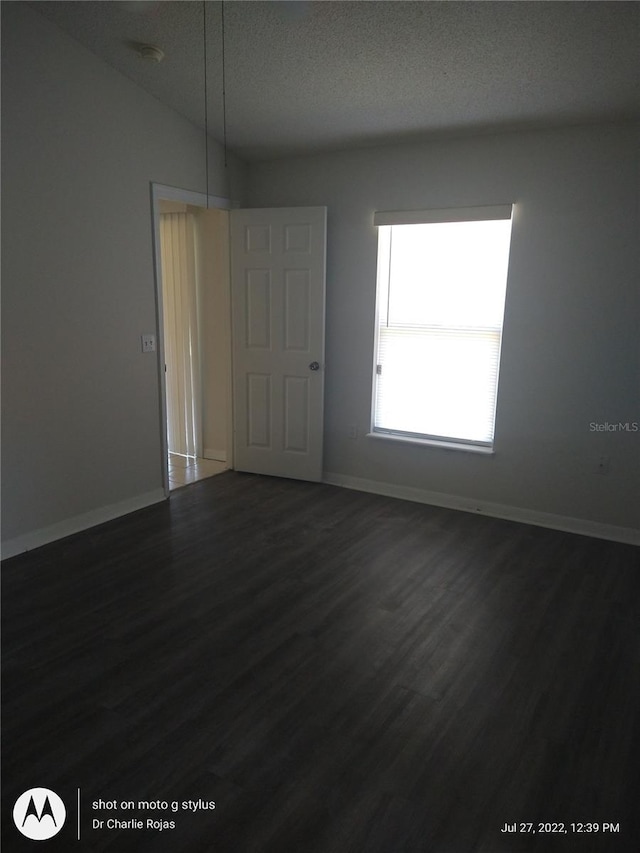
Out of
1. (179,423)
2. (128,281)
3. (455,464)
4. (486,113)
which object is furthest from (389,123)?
(179,423)

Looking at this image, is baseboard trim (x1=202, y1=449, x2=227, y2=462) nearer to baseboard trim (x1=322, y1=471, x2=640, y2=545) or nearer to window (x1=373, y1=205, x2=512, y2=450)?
baseboard trim (x1=322, y1=471, x2=640, y2=545)

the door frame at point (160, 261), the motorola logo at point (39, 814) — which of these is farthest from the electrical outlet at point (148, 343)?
the motorola logo at point (39, 814)

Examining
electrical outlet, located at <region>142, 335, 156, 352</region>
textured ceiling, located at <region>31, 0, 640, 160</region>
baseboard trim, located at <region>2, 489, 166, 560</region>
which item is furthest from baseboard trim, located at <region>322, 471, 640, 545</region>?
textured ceiling, located at <region>31, 0, 640, 160</region>

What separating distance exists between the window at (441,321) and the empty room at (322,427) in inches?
0.9

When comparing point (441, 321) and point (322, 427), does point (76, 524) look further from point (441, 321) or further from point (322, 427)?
point (441, 321)

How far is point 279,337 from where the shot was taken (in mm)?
4844

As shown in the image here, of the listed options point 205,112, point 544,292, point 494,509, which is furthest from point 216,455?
point 544,292

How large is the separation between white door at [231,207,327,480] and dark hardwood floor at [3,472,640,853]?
1.27 metres

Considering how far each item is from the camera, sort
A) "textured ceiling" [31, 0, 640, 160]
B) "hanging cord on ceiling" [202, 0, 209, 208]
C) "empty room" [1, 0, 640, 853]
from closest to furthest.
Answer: "empty room" [1, 0, 640, 853]
"textured ceiling" [31, 0, 640, 160]
"hanging cord on ceiling" [202, 0, 209, 208]

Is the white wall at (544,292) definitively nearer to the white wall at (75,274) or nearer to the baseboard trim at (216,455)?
the white wall at (75,274)

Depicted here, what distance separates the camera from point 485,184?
3.99 m

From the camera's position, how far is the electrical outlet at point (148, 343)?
418 centimetres

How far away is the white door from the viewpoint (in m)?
4.64

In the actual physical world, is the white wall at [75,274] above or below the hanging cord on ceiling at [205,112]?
below
